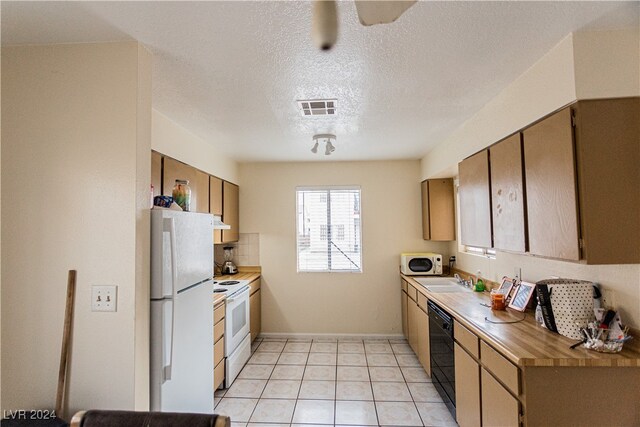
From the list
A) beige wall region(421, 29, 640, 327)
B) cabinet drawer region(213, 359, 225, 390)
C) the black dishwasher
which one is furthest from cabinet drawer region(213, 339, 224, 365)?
beige wall region(421, 29, 640, 327)

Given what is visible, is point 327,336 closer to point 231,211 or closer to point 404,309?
point 404,309

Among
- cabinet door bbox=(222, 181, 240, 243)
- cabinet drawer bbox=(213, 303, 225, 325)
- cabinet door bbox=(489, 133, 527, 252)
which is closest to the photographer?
cabinet door bbox=(489, 133, 527, 252)

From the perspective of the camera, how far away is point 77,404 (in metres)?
1.46

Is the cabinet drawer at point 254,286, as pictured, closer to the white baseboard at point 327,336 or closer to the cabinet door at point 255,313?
the cabinet door at point 255,313

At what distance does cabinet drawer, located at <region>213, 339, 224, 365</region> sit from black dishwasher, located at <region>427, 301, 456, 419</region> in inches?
75.7

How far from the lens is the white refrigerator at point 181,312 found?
158 cm

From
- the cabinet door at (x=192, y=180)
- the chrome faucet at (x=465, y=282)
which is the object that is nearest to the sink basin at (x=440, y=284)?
the chrome faucet at (x=465, y=282)

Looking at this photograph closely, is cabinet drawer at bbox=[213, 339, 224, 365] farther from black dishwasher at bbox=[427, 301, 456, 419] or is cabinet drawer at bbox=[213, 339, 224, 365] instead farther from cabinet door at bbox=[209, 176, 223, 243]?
black dishwasher at bbox=[427, 301, 456, 419]

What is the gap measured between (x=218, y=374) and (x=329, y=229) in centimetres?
227

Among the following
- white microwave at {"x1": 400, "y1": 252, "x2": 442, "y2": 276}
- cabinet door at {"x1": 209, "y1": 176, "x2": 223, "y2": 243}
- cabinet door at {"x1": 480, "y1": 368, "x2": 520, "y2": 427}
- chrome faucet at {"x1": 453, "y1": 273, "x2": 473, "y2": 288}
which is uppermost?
cabinet door at {"x1": 209, "y1": 176, "x2": 223, "y2": 243}

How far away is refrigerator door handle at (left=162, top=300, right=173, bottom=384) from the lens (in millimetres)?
1568

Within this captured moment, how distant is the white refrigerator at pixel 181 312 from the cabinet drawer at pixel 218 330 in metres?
0.59

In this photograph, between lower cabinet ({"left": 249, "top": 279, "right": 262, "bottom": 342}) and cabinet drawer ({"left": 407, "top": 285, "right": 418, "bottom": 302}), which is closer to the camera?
cabinet drawer ({"left": 407, "top": 285, "right": 418, "bottom": 302})

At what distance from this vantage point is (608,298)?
5.52 ft
